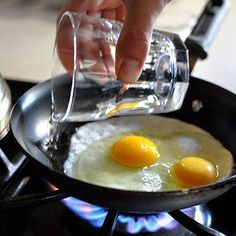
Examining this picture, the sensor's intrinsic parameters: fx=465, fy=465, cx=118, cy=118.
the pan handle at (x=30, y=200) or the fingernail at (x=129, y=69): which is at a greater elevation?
the fingernail at (x=129, y=69)

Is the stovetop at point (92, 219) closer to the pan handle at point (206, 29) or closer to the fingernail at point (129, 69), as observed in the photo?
the fingernail at point (129, 69)

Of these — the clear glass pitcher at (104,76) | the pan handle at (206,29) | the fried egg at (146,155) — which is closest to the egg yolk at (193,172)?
the fried egg at (146,155)

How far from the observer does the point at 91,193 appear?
66cm

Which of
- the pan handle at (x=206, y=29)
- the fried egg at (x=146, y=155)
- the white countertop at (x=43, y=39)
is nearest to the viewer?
the fried egg at (x=146, y=155)

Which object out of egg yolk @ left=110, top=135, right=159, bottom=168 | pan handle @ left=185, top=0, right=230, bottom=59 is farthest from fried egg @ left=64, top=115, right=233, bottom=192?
pan handle @ left=185, top=0, right=230, bottom=59

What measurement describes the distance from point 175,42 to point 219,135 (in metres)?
0.23

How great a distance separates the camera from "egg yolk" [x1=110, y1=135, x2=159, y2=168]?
0.90 metres

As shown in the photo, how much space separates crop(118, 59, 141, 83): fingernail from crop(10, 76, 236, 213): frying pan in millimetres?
190

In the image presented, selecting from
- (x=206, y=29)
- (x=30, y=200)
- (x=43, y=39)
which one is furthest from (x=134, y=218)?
(x=43, y=39)

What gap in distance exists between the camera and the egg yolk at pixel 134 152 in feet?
2.94

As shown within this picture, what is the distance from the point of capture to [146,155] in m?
0.90

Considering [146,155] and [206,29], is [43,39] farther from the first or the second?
[146,155]

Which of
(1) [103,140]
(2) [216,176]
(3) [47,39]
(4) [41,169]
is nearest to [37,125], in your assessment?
(1) [103,140]

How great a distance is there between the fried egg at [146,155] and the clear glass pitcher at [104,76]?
74 mm
